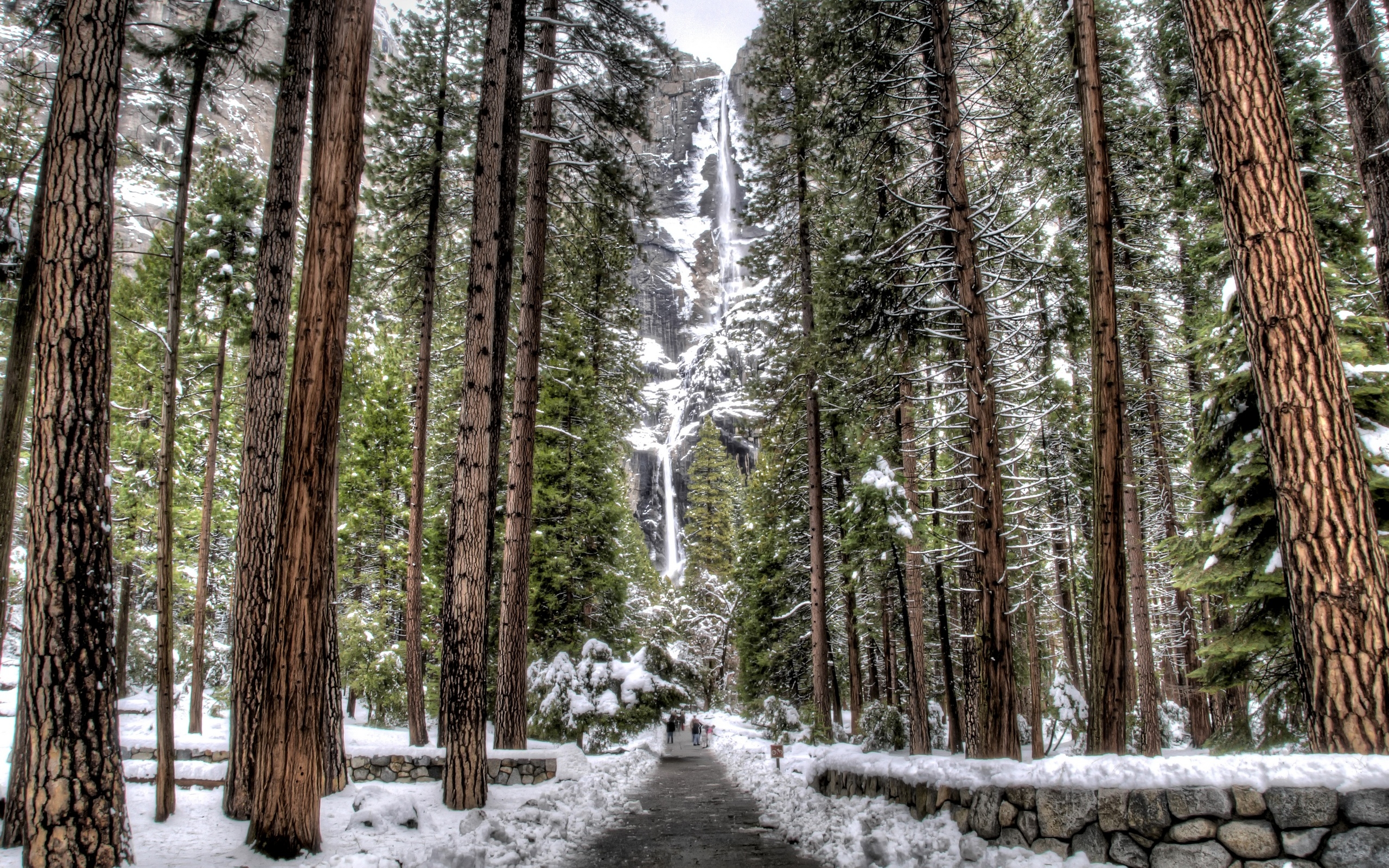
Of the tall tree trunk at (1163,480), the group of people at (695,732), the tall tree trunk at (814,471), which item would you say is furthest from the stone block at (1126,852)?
the group of people at (695,732)

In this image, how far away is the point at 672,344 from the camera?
93750 millimetres

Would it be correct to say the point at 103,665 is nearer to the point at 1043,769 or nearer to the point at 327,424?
the point at 327,424

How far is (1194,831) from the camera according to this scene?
3576mm

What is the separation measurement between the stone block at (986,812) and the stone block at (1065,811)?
0.43m

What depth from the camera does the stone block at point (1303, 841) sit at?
3.26 meters

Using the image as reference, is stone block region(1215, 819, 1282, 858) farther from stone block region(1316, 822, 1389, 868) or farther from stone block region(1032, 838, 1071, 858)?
stone block region(1032, 838, 1071, 858)

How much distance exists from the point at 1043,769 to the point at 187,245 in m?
13.1

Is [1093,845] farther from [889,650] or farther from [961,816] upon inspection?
[889,650]

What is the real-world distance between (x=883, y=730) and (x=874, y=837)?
6606mm

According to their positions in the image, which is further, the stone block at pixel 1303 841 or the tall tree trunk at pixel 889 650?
the tall tree trunk at pixel 889 650

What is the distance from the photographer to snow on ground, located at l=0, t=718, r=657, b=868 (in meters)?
4.48

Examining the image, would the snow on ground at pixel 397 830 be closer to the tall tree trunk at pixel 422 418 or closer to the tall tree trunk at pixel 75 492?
the tall tree trunk at pixel 75 492

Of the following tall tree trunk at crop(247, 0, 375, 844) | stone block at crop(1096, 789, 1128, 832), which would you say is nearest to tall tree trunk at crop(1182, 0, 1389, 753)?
stone block at crop(1096, 789, 1128, 832)

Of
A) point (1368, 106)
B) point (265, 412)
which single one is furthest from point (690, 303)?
point (265, 412)
